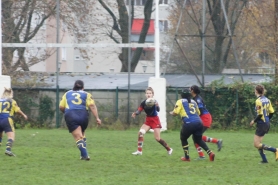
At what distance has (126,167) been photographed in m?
12.3

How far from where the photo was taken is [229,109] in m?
26.4

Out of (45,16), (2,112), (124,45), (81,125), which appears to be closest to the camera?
(81,125)

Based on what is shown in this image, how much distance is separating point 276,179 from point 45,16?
1941cm

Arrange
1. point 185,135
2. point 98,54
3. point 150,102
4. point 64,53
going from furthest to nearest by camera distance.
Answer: point 64,53
point 98,54
point 150,102
point 185,135

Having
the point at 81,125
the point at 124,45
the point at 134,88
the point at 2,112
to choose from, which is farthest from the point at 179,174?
the point at 134,88

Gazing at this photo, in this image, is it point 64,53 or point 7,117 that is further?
point 64,53

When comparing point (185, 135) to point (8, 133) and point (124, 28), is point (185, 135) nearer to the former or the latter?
point (8, 133)

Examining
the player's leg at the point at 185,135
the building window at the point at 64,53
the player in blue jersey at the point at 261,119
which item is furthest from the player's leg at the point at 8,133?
the building window at the point at 64,53

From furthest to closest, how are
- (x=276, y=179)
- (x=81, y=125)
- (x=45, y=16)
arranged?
(x=45, y=16) → (x=81, y=125) → (x=276, y=179)

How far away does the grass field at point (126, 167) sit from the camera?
10430 mm

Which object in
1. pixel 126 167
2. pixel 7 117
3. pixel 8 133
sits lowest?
pixel 126 167

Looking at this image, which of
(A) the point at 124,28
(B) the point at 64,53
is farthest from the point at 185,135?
(B) the point at 64,53

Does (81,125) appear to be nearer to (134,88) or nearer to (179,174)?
(179,174)

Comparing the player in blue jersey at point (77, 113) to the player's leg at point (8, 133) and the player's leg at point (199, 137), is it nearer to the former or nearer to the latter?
the player's leg at point (8, 133)
